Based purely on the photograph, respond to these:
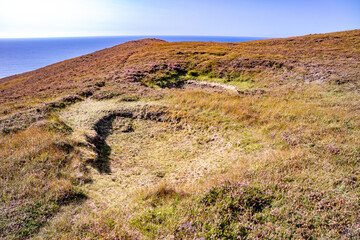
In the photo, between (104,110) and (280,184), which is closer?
(280,184)

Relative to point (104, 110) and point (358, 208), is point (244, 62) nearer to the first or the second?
point (104, 110)

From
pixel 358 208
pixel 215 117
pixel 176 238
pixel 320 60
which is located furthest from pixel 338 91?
pixel 176 238

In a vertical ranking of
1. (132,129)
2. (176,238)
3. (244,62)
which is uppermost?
(244,62)

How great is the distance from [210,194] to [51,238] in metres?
4.18

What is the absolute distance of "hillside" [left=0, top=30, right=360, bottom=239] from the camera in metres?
4.48

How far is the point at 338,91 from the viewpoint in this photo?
16.7 metres

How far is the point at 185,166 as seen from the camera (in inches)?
347

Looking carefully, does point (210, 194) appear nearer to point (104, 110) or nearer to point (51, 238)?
point (51, 238)

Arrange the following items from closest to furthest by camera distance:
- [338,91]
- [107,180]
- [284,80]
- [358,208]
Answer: [358,208], [107,180], [338,91], [284,80]

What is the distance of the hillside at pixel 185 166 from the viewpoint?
14.7ft

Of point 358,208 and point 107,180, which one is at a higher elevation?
point 358,208

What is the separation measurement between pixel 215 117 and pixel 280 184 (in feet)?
25.3

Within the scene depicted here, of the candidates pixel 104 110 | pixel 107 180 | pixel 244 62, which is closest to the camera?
pixel 107 180

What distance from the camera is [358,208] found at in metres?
4.71
